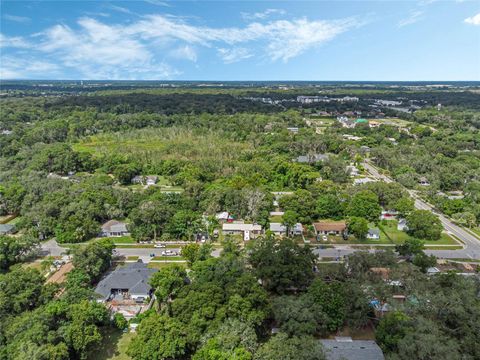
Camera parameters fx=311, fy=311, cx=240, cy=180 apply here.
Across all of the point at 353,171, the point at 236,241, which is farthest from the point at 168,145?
the point at 236,241

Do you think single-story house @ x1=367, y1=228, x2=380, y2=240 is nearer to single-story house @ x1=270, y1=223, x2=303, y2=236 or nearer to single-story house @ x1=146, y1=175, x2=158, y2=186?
single-story house @ x1=270, y1=223, x2=303, y2=236

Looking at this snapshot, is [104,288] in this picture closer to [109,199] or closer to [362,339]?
[109,199]

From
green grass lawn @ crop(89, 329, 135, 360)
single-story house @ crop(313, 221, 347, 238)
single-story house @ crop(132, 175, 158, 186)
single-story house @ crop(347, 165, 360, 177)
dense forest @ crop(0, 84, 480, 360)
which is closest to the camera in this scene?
dense forest @ crop(0, 84, 480, 360)

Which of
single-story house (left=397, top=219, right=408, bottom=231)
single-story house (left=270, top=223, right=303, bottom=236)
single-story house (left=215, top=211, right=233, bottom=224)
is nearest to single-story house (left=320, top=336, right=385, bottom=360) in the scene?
single-story house (left=270, top=223, right=303, bottom=236)

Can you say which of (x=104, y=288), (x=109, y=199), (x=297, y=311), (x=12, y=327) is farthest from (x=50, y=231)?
(x=297, y=311)

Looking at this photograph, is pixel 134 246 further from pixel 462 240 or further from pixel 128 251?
pixel 462 240

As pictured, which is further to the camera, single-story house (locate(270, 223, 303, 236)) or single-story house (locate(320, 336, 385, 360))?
single-story house (locate(270, 223, 303, 236))

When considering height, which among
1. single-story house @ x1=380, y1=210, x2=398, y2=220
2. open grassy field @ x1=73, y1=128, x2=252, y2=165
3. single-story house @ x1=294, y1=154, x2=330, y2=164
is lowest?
single-story house @ x1=380, y1=210, x2=398, y2=220

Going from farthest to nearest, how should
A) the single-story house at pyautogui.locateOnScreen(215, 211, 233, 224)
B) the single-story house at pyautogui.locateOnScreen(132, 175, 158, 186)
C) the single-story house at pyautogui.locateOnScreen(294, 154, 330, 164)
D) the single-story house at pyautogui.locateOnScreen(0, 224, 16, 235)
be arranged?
1. the single-story house at pyautogui.locateOnScreen(294, 154, 330, 164)
2. the single-story house at pyautogui.locateOnScreen(132, 175, 158, 186)
3. the single-story house at pyautogui.locateOnScreen(215, 211, 233, 224)
4. the single-story house at pyautogui.locateOnScreen(0, 224, 16, 235)
